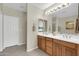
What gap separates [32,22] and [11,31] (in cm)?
110

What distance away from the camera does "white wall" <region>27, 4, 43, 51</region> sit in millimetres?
3215

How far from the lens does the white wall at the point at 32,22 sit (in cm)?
321

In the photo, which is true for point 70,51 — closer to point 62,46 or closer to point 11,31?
point 62,46

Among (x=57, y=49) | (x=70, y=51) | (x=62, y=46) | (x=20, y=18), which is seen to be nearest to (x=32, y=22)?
(x=20, y=18)

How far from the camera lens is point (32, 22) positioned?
133 inches

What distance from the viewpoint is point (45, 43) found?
3.16 metres

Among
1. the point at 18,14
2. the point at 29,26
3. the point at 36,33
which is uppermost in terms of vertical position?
the point at 18,14

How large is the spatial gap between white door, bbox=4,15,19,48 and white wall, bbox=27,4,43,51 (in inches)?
36.2

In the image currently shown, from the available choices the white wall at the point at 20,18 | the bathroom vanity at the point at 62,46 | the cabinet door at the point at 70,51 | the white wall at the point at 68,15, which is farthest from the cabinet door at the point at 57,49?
the white wall at the point at 20,18

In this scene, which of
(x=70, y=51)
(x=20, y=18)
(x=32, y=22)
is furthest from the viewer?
(x=20, y=18)

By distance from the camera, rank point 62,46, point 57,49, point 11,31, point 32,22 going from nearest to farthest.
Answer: point 62,46, point 57,49, point 32,22, point 11,31

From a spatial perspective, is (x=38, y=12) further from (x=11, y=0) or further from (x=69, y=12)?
(x=11, y=0)

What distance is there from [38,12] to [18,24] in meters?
1.20

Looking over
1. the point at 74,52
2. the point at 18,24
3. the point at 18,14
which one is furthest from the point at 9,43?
the point at 74,52
